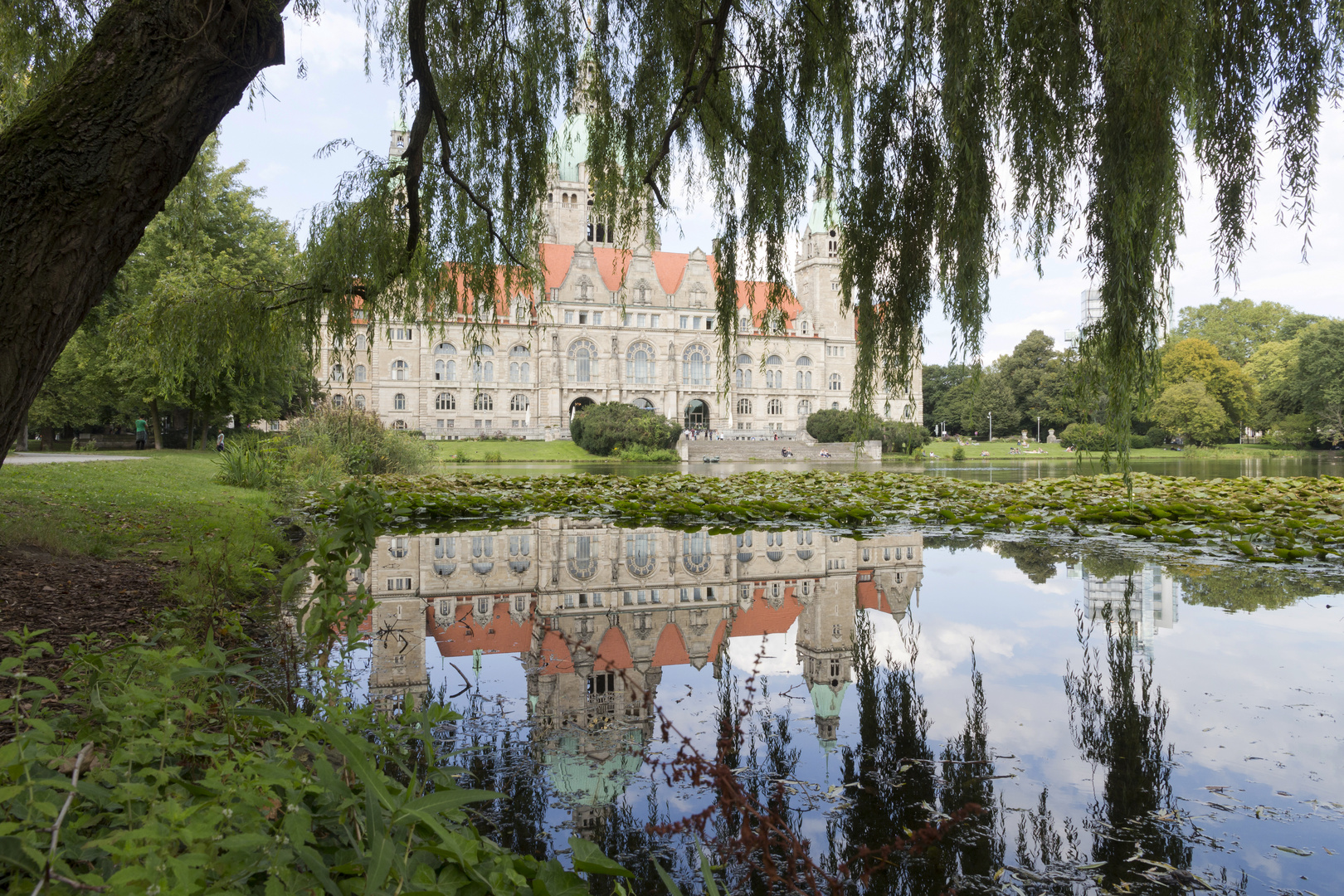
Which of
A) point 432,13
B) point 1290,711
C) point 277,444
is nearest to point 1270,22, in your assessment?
point 1290,711

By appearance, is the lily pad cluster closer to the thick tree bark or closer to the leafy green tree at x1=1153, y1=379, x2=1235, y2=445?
the thick tree bark

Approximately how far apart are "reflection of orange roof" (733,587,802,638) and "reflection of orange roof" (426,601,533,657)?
1209 millimetres

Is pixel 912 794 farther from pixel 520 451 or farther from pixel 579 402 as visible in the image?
pixel 579 402

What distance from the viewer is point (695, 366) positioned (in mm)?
58750

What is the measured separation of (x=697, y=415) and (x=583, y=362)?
33.0 feet

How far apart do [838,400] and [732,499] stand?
52.9 meters

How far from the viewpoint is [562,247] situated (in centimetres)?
5900

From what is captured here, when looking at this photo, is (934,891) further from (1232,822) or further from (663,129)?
(663,129)

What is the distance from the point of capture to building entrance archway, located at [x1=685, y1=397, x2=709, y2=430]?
194 ft

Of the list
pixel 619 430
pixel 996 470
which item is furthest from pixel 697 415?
pixel 996 470

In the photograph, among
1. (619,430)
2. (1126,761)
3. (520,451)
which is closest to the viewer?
(1126,761)

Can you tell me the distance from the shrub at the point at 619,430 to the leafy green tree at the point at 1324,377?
3391 centimetres

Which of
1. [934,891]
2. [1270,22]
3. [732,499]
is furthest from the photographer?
[732,499]

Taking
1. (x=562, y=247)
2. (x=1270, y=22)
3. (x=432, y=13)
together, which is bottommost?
(x=1270, y=22)
